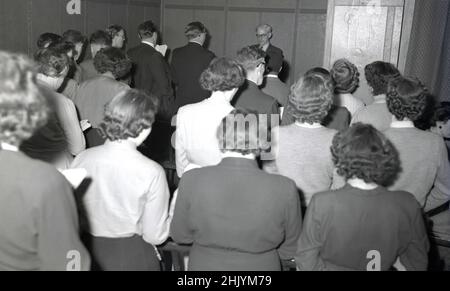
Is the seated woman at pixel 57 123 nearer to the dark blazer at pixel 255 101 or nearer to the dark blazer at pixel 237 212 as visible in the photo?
the dark blazer at pixel 255 101

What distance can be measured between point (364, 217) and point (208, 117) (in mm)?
1211

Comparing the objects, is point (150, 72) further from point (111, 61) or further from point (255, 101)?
point (255, 101)

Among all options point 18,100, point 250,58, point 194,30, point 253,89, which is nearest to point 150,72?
point 194,30

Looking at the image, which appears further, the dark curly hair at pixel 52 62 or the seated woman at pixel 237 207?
the dark curly hair at pixel 52 62

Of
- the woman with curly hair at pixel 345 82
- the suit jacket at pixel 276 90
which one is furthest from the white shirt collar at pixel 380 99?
the suit jacket at pixel 276 90

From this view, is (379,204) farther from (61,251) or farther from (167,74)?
(167,74)

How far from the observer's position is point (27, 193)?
1.32 meters

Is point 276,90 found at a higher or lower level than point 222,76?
lower

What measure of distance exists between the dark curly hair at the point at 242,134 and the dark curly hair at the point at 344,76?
1761mm

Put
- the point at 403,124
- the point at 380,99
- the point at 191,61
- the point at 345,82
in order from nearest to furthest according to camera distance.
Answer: the point at 403,124 → the point at 380,99 → the point at 345,82 → the point at 191,61

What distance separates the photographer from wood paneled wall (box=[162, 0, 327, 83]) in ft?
22.8

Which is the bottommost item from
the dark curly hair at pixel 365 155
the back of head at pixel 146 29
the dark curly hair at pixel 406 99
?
the dark curly hair at pixel 365 155

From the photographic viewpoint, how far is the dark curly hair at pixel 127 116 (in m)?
1.93

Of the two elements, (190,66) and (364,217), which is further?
(190,66)
